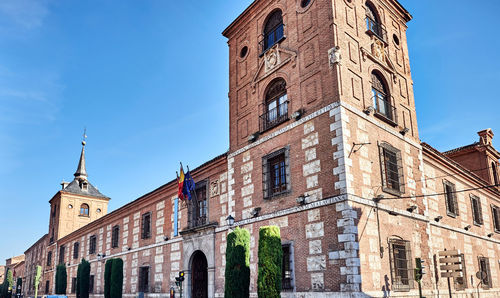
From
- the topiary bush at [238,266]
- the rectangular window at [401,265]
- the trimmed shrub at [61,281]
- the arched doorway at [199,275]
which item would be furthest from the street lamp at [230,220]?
the trimmed shrub at [61,281]

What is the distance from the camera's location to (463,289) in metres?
18.5

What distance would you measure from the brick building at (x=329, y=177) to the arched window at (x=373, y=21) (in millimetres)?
57

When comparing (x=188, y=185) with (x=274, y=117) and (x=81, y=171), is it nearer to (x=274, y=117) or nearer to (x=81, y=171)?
(x=274, y=117)

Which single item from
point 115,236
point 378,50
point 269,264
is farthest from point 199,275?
point 378,50

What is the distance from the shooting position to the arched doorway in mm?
20047

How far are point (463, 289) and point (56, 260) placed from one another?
39.6m

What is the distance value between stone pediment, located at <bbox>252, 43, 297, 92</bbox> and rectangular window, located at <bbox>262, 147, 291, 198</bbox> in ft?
11.7

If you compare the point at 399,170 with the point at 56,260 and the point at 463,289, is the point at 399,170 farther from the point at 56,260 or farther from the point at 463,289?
the point at 56,260

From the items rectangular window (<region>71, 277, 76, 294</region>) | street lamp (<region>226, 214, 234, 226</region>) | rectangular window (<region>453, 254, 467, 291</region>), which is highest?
street lamp (<region>226, 214, 234, 226</region>)

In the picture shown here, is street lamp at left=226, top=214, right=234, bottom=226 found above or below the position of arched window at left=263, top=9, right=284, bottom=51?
below

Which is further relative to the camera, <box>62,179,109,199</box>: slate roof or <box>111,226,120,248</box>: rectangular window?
<box>62,179,109,199</box>: slate roof

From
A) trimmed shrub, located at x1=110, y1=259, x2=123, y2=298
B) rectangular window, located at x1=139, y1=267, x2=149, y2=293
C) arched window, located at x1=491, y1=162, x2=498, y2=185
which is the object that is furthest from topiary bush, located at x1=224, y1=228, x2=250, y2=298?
arched window, located at x1=491, y1=162, x2=498, y2=185

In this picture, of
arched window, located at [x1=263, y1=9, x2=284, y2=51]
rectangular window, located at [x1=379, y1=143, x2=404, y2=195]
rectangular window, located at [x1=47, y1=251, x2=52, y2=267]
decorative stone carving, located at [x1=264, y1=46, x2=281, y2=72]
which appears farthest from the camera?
rectangular window, located at [x1=47, y1=251, x2=52, y2=267]

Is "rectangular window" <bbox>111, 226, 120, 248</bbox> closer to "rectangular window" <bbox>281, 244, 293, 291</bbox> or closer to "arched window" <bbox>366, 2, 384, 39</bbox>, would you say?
"rectangular window" <bbox>281, 244, 293, 291</bbox>
